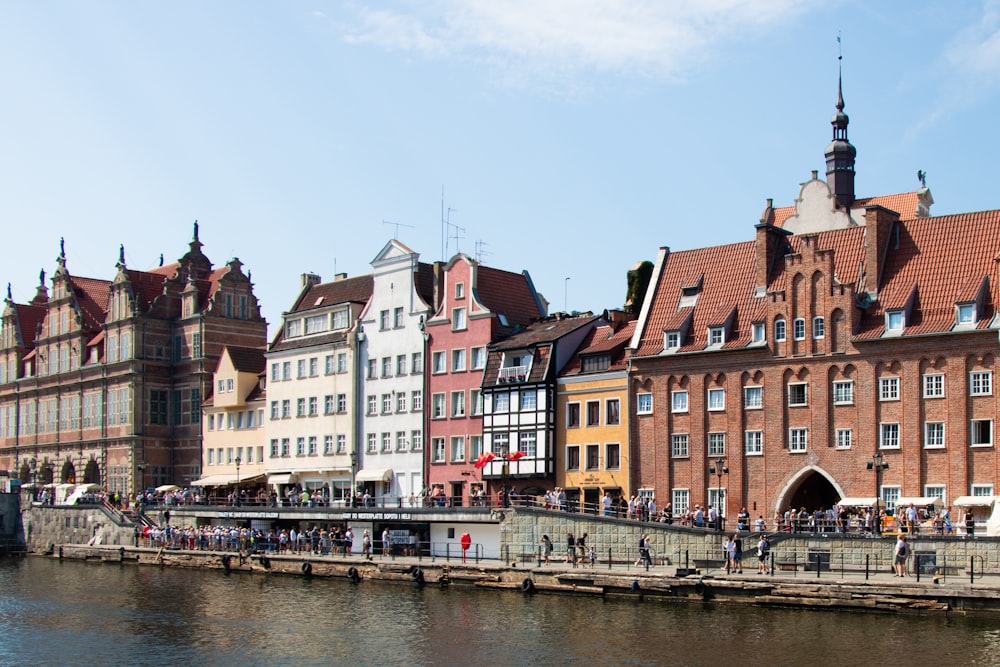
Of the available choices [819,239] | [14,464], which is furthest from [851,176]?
[14,464]

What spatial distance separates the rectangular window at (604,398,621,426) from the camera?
219ft

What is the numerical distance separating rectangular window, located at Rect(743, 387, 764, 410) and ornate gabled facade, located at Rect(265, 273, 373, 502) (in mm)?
28373

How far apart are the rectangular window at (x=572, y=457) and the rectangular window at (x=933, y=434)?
18.7 meters

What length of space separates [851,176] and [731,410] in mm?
34664

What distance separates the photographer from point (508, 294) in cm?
7831

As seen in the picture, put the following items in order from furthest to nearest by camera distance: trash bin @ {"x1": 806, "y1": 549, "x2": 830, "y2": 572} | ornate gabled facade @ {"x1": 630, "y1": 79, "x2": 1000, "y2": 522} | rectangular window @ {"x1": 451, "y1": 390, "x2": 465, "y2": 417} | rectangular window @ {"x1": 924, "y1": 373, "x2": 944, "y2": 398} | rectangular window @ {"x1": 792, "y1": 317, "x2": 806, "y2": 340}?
rectangular window @ {"x1": 451, "y1": 390, "x2": 465, "y2": 417} < rectangular window @ {"x1": 792, "y1": 317, "x2": 806, "y2": 340} < rectangular window @ {"x1": 924, "y1": 373, "x2": 944, "y2": 398} < ornate gabled facade @ {"x1": 630, "y1": 79, "x2": 1000, "y2": 522} < trash bin @ {"x1": 806, "y1": 549, "x2": 830, "y2": 572}

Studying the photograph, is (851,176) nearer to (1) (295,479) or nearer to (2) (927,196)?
(2) (927,196)

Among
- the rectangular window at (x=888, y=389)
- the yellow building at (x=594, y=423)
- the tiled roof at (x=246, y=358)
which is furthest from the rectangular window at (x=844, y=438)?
the tiled roof at (x=246, y=358)

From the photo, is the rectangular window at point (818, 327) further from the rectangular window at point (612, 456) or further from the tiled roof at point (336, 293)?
the tiled roof at point (336, 293)

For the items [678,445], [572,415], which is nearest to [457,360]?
[572,415]

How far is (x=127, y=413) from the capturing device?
325ft

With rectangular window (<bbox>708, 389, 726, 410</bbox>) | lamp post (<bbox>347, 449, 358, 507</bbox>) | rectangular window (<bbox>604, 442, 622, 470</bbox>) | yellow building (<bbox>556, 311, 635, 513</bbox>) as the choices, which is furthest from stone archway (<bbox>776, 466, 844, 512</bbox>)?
lamp post (<bbox>347, 449, 358, 507</bbox>)

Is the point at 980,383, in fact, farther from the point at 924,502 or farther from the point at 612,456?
the point at 612,456

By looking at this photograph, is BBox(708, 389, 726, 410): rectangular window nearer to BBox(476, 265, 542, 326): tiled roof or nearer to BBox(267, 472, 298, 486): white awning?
BBox(476, 265, 542, 326): tiled roof
